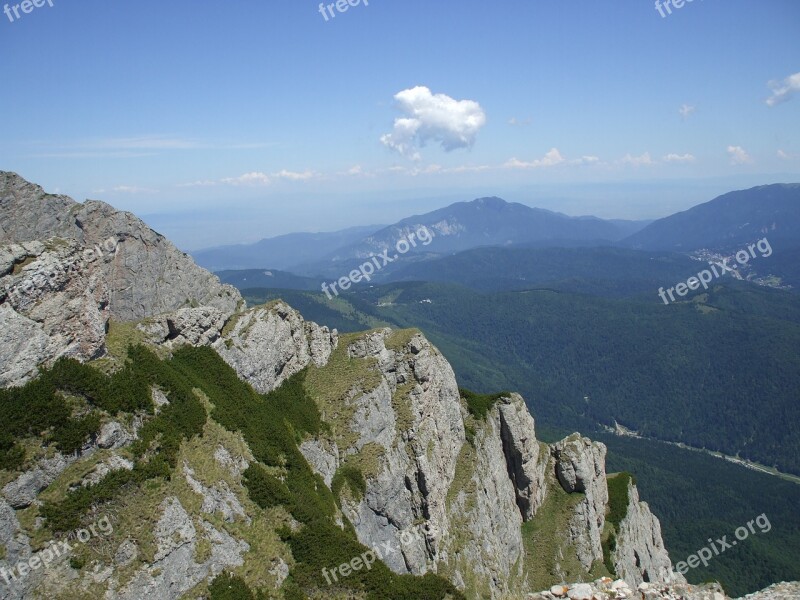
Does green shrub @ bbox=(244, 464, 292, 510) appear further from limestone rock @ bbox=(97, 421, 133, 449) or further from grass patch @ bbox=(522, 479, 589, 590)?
grass patch @ bbox=(522, 479, 589, 590)

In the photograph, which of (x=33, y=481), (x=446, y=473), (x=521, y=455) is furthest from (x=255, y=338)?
(x=521, y=455)

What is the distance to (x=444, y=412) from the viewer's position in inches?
2707

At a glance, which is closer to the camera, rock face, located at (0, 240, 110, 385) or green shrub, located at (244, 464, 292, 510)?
rock face, located at (0, 240, 110, 385)

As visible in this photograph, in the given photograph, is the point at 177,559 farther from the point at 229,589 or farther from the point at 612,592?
the point at 612,592

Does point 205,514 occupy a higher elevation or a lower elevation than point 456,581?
higher

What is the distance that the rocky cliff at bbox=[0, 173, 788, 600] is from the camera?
3303 cm

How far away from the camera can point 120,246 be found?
73.9m

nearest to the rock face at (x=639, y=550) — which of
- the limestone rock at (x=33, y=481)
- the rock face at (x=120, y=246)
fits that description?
the rock face at (x=120, y=246)

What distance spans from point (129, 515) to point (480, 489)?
45.7 meters

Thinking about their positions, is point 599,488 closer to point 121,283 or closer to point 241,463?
point 241,463

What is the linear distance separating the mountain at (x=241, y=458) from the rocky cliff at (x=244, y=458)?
16cm

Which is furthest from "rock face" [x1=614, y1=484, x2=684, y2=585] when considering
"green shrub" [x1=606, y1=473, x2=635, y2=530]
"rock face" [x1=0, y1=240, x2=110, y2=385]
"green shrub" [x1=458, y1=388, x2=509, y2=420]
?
"rock face" [x1=0, y1=240, x2=110, y2=385]

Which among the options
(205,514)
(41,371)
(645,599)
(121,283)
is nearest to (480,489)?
(205,514)

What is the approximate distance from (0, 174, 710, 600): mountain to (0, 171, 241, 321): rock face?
280mm
